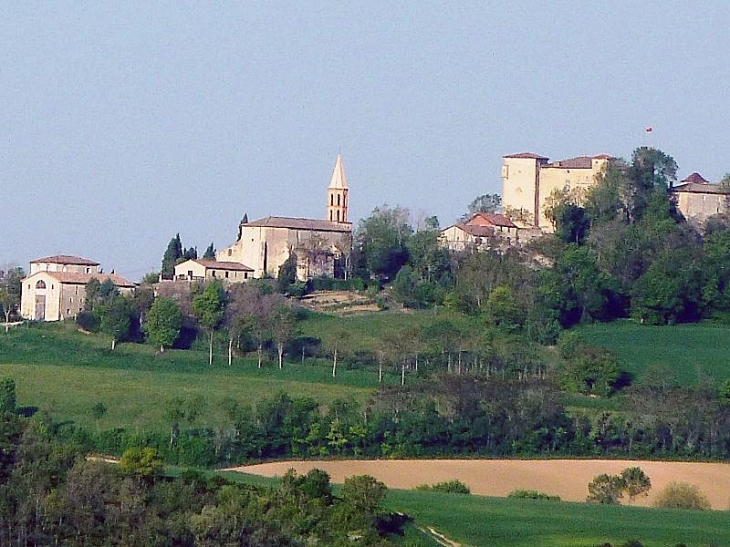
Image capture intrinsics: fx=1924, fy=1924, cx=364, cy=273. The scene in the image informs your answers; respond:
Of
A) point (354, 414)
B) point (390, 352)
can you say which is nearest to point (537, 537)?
point (354, 414)

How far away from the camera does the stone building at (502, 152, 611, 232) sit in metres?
86.9

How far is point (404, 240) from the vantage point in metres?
84.8

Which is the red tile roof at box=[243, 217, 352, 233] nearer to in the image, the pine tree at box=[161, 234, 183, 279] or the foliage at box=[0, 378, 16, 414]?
the pine tree at box=[161, 234, 183, 279]

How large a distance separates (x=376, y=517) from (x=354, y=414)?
1735 cm

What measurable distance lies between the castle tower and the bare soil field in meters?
34.5

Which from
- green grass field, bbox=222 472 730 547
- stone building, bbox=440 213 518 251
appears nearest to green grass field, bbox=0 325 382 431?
green grass field, bbox=222 472 730 547

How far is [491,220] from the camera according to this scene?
285ft

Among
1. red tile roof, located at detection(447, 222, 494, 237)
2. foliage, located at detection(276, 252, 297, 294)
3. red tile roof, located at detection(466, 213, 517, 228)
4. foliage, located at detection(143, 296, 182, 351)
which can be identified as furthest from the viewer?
red tile roof, located at detection(466, 213, 517, 228)

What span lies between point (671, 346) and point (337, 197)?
Answer: 23972mm

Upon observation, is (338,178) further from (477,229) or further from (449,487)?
(449,487)

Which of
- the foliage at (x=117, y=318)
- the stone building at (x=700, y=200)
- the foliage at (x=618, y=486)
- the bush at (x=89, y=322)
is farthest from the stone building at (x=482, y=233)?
the foliage at (x=618, y=486)

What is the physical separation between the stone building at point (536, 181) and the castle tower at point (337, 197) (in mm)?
7891

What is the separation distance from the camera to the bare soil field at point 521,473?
5400 centimetres

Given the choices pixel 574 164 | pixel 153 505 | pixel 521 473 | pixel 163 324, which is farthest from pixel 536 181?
pixel 153 505
